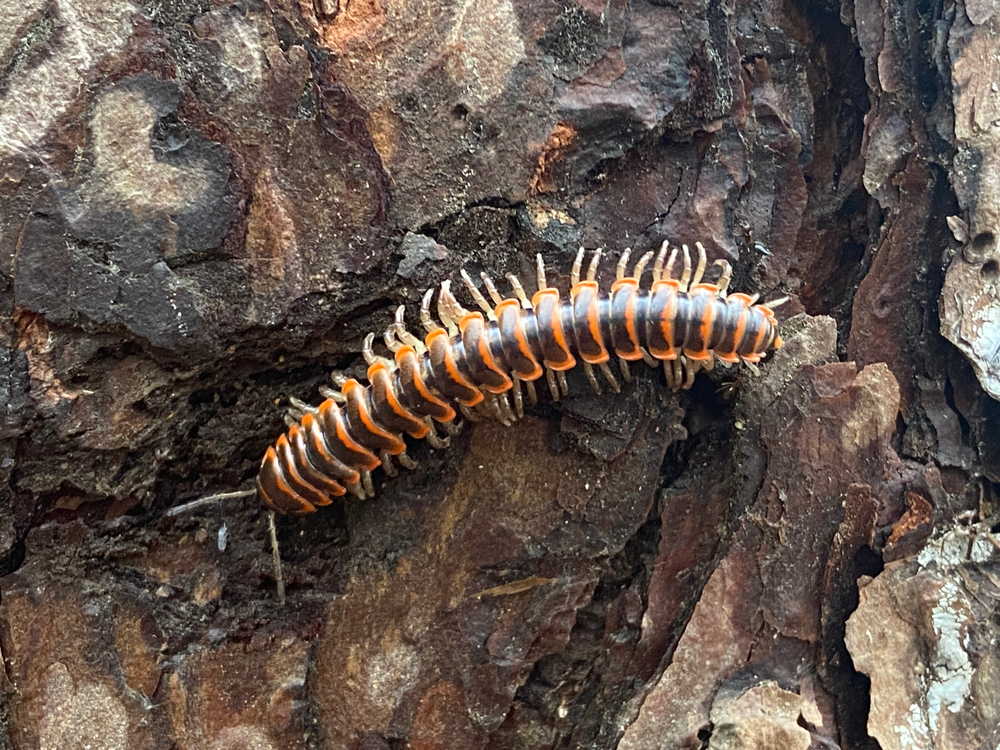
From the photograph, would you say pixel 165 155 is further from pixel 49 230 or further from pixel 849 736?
pixel 849 736

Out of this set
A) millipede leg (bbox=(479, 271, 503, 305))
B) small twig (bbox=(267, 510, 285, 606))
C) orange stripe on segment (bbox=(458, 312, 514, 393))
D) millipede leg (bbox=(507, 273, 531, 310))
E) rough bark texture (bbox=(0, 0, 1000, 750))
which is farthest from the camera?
small twig (bbox=(267, 510, 285, 606))

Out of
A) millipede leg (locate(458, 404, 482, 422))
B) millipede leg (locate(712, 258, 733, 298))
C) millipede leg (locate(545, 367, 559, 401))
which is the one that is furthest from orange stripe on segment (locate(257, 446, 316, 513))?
millipede leg (locate(712, 258, 733, 298))

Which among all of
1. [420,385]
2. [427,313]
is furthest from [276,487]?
[427,313]

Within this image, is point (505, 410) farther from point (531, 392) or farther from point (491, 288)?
point (491, 288)

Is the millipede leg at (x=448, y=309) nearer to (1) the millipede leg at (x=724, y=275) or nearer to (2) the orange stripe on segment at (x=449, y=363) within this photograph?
(2) the orange stripe on segment at (x=449, y=363)

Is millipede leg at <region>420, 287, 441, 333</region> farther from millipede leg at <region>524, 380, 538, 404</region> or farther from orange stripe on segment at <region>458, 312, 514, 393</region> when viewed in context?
millipede leg at <region>524, 380, 538, 404</region>

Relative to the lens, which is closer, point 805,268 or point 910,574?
point 910,574

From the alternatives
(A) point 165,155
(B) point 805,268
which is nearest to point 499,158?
(A) point 165,155
